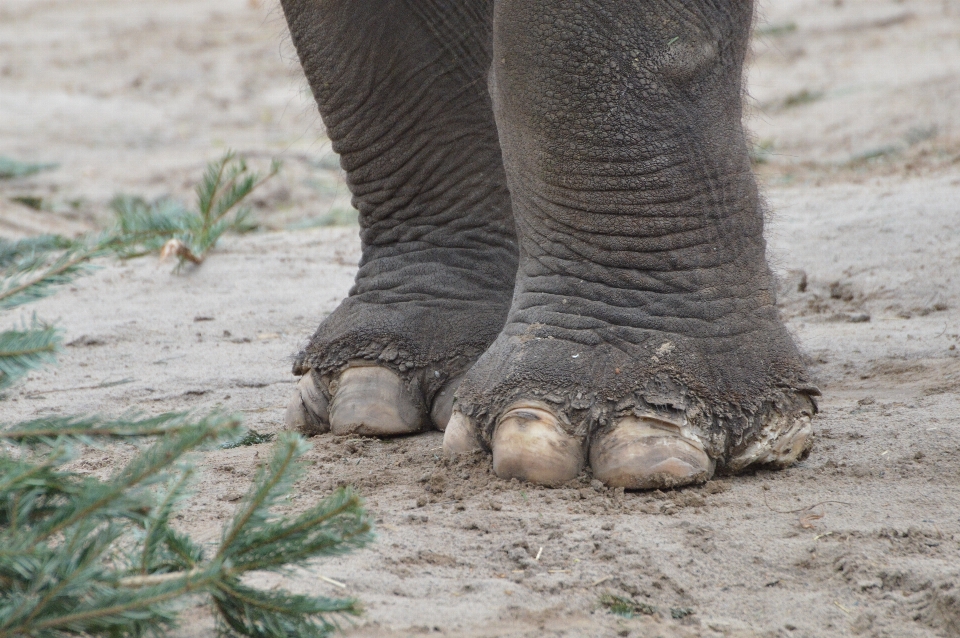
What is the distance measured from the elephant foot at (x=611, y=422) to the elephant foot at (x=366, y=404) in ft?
0.99

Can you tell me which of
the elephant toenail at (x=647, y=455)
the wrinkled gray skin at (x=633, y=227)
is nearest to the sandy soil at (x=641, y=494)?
the elephant toenail at (x=647, y=455)

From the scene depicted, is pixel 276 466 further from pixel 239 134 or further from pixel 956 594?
pixel 239 134

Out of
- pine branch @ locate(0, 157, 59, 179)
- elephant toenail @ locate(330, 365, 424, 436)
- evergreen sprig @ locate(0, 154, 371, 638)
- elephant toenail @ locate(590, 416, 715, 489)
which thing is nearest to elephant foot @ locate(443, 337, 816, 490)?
elephant toenail @ locate(590, 416, 715, 489)

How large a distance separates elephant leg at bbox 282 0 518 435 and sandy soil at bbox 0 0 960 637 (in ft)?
0.79

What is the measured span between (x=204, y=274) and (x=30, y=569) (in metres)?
3.02

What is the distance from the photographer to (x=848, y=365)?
108 inches

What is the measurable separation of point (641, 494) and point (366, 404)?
665 mm

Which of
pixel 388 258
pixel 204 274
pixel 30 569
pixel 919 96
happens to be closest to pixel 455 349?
pixel 388 258

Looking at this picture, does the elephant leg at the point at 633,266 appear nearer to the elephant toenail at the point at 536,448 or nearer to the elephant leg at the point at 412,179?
the elephant toenail at the point at 536,448

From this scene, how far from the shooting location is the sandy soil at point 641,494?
59.7 inches

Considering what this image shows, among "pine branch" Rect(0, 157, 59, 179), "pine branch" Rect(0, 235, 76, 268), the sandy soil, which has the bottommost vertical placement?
the sandy soil

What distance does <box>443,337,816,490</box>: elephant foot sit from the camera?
1908 millimetres

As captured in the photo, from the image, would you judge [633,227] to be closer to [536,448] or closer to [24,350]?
[536,448]

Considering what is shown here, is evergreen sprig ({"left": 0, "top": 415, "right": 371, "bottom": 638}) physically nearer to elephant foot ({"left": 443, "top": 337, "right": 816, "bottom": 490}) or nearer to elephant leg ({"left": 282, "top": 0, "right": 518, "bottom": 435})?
elephant foot ({"left": 443, "top": 337, "right": 816, "bottom": 490})
